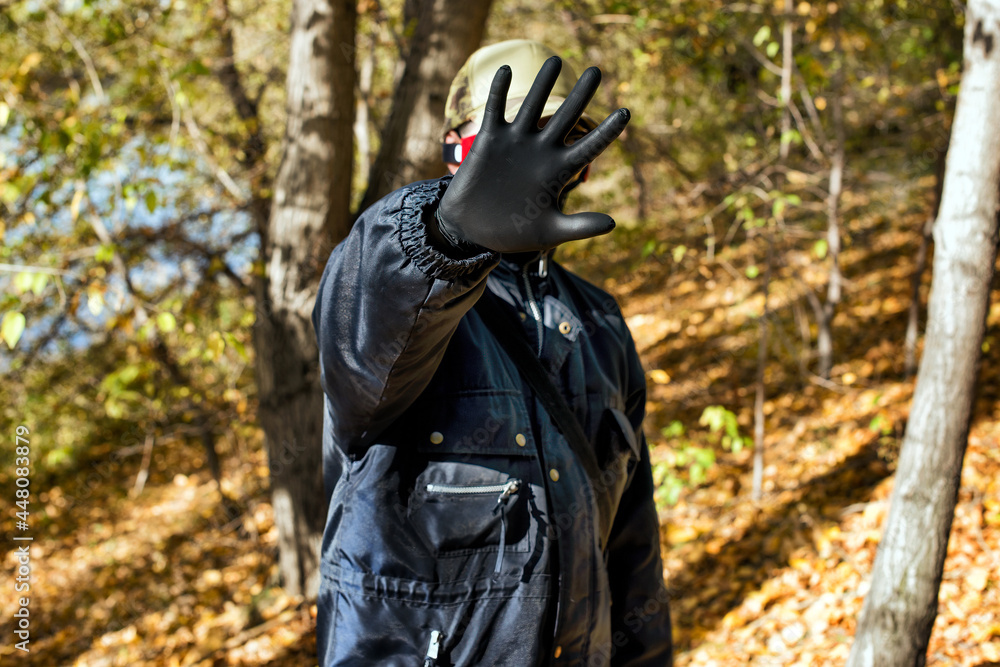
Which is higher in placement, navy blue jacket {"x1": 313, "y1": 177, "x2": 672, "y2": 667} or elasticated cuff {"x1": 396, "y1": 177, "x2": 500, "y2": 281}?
elasticated cuff {"x1": 396, "y1": 177, "x2": 500, "y2": 281}

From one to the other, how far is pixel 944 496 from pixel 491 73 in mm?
2270

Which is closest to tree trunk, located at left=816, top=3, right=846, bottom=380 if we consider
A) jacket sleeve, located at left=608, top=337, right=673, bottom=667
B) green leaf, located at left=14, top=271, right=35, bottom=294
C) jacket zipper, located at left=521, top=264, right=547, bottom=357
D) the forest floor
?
the forest floor

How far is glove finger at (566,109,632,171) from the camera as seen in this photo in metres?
0.96

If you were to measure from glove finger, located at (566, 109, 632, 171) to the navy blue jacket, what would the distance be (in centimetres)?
20

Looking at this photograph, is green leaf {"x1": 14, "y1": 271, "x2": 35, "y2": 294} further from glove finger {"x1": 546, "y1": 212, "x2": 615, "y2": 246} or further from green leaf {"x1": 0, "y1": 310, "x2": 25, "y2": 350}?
glove finger {"x1": 546, "y1": 212, "x2": 615, "y2": 246}

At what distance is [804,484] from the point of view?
473 centimetres

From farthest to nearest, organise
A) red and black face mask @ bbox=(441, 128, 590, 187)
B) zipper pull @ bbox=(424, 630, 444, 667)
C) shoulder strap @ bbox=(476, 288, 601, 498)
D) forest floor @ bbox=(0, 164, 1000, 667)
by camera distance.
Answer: forest floor @ bbox=(0, 164, 1000, 667) < red and black face mask @ bbox=(441, 128, 590, 187) < shoulder strap @ bbox=(476, 288, 601, 498) < zipper pull @ bbox=(424, 630, 444, 667)

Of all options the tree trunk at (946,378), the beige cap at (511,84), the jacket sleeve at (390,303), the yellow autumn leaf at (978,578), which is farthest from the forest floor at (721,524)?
the jacket sleeve at (390,303)

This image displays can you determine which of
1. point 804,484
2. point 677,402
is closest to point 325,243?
point 804,484

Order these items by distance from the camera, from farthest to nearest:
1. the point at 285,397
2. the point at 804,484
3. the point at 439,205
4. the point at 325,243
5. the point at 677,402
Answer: the point at 677,402
the point at 804,484
the point at 285,397
the point at 325,243
the point at 439,205

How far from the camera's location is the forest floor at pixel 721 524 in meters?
3.63

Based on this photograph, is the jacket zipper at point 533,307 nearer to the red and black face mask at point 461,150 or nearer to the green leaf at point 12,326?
the red and black face mask at point 461,150

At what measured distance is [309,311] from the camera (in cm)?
345

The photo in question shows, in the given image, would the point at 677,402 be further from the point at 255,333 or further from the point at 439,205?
the point at 439,205
